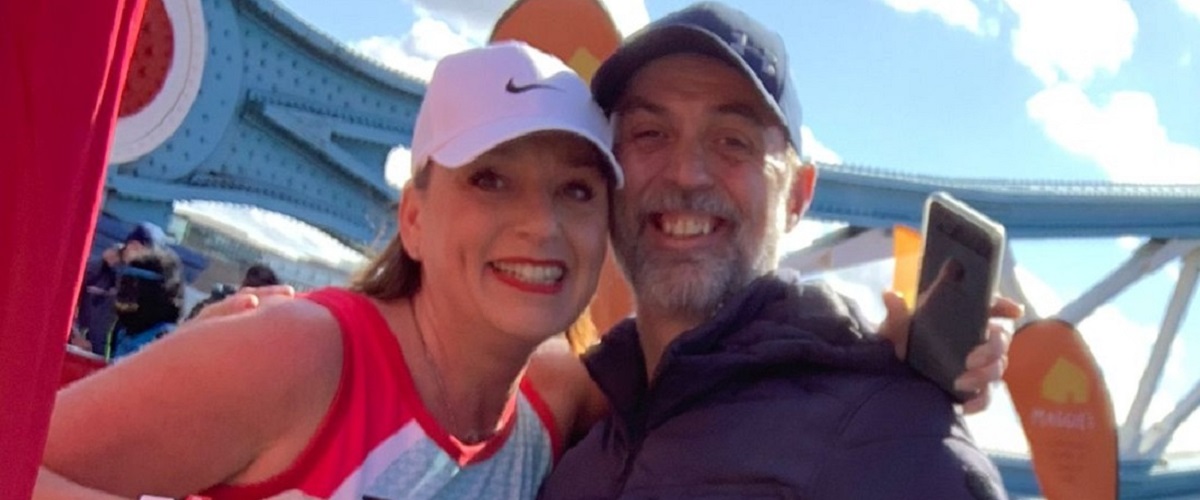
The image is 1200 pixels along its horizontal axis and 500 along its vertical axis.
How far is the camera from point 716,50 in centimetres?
191

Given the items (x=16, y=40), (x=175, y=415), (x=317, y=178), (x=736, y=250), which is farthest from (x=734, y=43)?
(x=317, y=178)

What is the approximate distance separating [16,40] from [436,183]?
1125 millimetres

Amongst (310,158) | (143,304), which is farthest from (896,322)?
(310,158)

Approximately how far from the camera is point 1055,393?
6527 millimetres

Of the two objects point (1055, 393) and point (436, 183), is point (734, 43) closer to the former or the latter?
point (436, 183)

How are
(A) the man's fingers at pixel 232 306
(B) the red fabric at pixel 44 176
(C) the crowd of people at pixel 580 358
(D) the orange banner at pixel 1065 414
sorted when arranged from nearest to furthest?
(B) the red fabric at pixel 44 176 → (C) the crowd of people at pixel 580 358 → (A) the man's fingers at pixel 232 306 → (D) the orange banner at pixel 1065 414

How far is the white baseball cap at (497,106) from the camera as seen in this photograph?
1632mm

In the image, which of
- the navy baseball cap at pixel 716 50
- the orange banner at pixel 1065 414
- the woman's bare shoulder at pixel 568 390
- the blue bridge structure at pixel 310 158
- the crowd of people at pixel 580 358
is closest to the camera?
the crowd of people at pixel 580 358

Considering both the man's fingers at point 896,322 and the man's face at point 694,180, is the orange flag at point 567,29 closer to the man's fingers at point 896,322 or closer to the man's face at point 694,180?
the man's face at point 694,180

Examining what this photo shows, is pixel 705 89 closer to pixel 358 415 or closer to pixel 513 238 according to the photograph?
pixel 513 238

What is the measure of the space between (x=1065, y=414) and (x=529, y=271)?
563cm

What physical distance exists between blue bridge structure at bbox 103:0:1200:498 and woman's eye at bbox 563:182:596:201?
Result: 5308 millimetres

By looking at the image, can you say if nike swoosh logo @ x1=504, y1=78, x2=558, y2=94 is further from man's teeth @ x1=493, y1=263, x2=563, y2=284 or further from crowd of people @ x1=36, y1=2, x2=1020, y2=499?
man's teeth @ x1=493, y1=263, x2=563, y2=284

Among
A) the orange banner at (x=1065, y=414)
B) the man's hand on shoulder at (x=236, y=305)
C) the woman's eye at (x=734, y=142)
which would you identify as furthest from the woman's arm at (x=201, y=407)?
the orange banner at (x=1065, y=414)
